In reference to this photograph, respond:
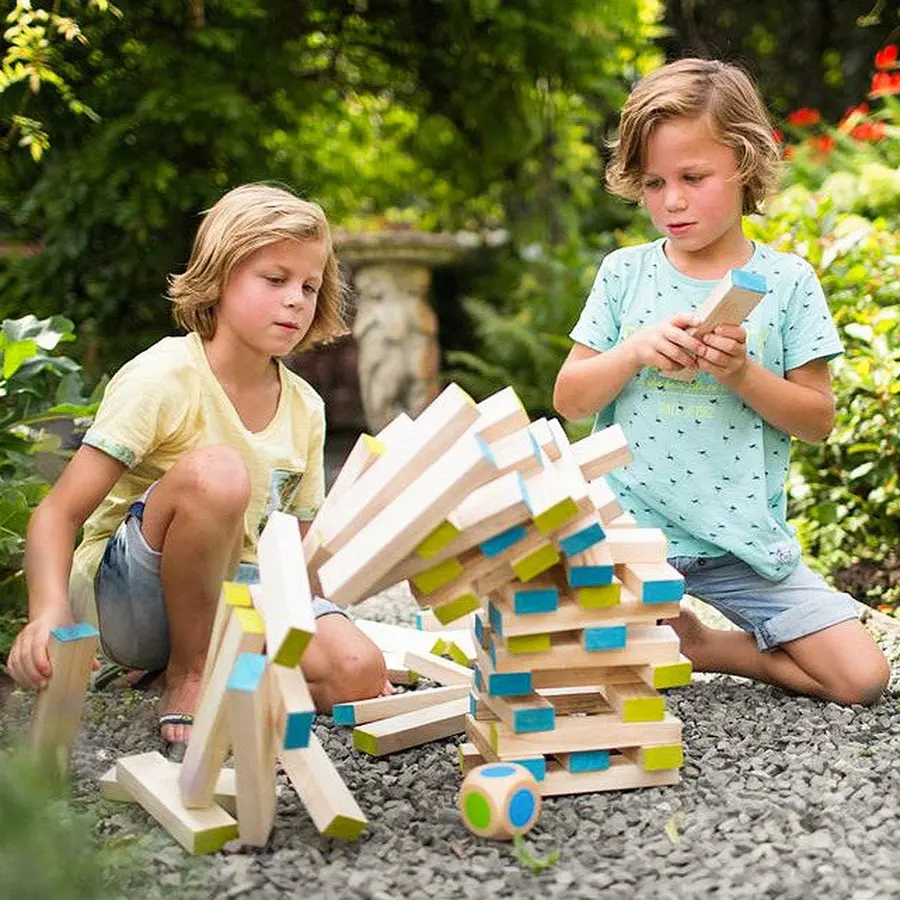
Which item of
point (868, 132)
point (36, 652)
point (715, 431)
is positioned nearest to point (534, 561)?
point (36, 652)

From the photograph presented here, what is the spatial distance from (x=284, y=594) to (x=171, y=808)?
0.48 m

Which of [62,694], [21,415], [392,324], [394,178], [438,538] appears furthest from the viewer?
[394,178]

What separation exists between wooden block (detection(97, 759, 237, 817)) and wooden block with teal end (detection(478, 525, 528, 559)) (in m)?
0.58

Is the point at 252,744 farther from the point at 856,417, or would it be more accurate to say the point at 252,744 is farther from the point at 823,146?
the point at 823,146

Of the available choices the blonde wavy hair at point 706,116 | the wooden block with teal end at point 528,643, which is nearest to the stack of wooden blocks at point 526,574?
the wooden block with teal end at point 528,643

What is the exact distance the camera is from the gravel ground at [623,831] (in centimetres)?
199

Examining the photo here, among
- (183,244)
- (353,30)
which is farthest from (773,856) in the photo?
(353,30)

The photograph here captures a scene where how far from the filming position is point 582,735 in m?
2.34

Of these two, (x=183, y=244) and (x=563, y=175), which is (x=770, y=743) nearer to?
(x=183, y=244)

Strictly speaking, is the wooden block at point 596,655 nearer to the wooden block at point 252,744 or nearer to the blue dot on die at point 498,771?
the blue dot on die at point 498,771

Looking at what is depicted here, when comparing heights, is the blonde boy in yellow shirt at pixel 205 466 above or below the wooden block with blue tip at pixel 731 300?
Result: below

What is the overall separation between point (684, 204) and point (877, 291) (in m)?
1.84

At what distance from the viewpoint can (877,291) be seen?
175 inches

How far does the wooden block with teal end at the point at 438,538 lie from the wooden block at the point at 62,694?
631mm
